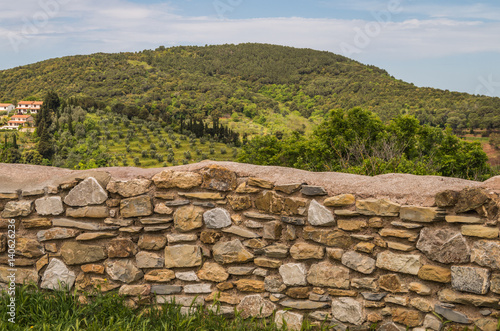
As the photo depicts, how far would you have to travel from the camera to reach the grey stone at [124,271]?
290cm

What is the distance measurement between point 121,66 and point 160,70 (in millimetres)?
7111

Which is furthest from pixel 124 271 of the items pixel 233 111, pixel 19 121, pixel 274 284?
pixel 19 121

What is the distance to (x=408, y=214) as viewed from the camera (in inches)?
95.8

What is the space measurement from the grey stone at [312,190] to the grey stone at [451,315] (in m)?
0.99

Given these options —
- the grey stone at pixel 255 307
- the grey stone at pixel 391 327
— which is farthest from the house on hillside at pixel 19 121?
the grey stone at pixel 391 327

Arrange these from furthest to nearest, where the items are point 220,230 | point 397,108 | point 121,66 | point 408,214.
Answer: point 121,66 < point 397,108 < point 220,230 < point 408,214

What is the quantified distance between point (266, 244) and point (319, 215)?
1.45 feet

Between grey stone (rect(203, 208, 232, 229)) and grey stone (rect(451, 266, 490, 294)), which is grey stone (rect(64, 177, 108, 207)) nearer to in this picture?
grey stone (rect(203, 208, 232, 229))

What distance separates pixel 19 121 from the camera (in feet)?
163

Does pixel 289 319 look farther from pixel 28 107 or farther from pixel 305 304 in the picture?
pixel 28 107

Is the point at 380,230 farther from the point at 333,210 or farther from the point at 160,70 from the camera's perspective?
the point at 160,70

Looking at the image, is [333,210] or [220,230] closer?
[333,210]

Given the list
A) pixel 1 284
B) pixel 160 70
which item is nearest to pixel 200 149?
pixel 160 70

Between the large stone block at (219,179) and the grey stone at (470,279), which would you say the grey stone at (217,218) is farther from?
the grey stone at (470,279)
